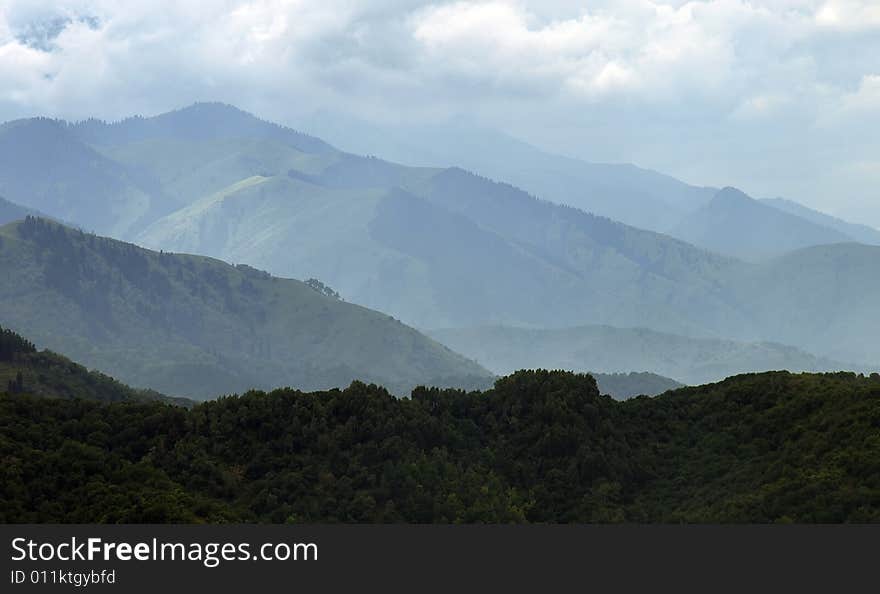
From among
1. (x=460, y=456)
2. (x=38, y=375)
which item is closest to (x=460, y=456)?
(x=460, y=456)

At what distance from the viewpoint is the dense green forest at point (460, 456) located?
60.8m

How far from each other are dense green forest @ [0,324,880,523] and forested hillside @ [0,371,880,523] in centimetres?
15

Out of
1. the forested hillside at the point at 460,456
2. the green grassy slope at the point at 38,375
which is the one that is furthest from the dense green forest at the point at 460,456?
the green grassy slope at the point at 38,375

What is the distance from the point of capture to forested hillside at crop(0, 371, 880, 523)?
60812 mm

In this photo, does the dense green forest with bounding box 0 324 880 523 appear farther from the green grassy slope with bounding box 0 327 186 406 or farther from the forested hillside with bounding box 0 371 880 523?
the green grassy slope with bounding box 0 327 186 406

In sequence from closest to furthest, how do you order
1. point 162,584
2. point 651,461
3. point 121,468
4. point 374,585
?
1. point 162,584
2. point 374,585
3. point 121,468
4. point 651,461

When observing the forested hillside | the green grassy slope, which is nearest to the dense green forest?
the forested hillside

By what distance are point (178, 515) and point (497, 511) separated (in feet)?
77.1

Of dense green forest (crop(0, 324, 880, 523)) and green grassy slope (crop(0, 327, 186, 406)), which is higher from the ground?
green grassy slope (crop(0, 327, 186, 406))

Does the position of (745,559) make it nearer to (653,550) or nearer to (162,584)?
(653,550)

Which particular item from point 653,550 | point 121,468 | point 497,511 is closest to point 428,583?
point 653,550

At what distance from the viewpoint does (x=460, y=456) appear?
78312mm

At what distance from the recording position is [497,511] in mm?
67812

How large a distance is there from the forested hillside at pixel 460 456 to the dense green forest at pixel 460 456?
15 centimetres
